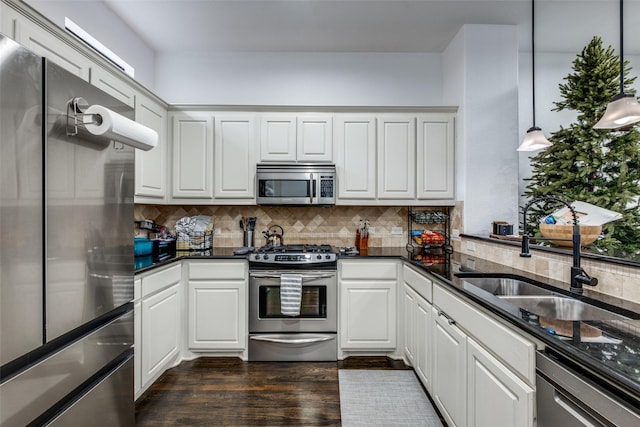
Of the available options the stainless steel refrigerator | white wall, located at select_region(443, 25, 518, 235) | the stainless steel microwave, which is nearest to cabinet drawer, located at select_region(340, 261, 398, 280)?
the stainless steel microwave

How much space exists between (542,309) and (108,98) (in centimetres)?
220

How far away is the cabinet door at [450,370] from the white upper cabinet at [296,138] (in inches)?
71.3

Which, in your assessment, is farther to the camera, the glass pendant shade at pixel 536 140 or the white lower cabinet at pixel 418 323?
the glass pendant shade at pixel 536 140

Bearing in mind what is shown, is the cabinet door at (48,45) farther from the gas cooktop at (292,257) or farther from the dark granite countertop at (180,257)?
the gas cooktop at (292,257)

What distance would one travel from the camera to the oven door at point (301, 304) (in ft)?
9.38

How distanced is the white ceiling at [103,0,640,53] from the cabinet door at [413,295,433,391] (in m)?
2.33

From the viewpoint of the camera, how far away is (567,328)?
1.11 m

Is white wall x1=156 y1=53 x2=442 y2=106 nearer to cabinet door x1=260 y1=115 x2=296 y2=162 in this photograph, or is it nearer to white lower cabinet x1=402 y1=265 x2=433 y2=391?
cabinet door x1=260 y1=115 x2=296 y2=162

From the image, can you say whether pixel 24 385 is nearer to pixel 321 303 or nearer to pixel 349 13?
pixel 321 303

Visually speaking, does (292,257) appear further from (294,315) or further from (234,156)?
(234,156)

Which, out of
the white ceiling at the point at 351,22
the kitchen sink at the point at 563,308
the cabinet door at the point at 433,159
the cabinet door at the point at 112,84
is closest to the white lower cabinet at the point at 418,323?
the kitchen sink at the point at 563,308

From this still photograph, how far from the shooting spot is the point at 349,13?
9.29 ft

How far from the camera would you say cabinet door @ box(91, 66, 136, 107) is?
209 centimetres

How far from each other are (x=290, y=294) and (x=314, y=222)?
0.95m
